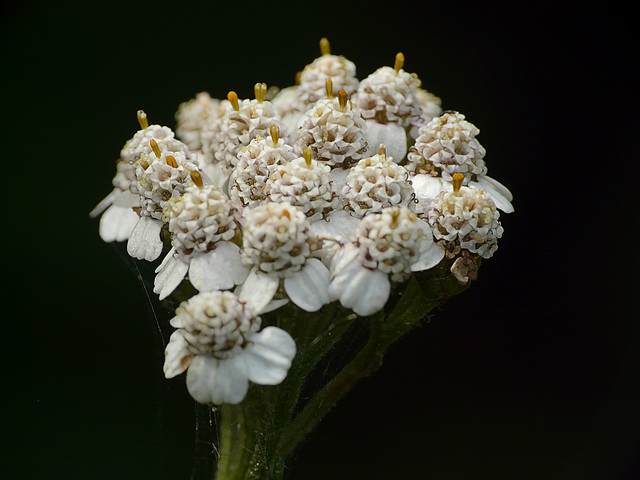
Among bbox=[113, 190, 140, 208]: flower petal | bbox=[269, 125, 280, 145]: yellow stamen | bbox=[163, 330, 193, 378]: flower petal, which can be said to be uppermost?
bbox=[269, 125, 280, 145]: yellow stamen

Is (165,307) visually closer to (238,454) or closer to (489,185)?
(238,454)

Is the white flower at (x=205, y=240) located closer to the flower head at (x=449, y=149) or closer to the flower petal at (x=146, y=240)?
the flower petal at (x=146, y=240)

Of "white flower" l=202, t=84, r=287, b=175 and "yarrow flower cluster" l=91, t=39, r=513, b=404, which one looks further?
"white flower" l=202, t=84, r=287, b=175

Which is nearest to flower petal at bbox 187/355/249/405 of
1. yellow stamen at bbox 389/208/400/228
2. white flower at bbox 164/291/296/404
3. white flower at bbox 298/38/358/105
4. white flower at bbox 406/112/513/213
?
white flower at bbox 164/291/296/404

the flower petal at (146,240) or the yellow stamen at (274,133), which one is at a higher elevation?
the yellow stamen at (274,133)

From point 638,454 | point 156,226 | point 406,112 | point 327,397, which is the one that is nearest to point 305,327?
point 327,397

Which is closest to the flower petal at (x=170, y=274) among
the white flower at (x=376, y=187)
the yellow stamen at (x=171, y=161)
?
the yellow stamen at (x=171, y=161)

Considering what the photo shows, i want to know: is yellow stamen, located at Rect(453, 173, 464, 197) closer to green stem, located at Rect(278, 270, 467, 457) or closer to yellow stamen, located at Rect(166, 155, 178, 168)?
green stem, located at Rect(278, 270, 467, 457)

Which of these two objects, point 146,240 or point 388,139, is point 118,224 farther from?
point 388,139
